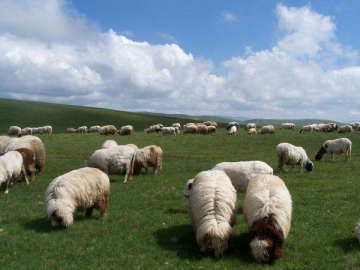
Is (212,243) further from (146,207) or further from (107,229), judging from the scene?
(146,207)

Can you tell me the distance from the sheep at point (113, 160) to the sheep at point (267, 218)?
10.3 meters

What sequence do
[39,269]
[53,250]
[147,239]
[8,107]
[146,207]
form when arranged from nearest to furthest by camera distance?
[39,269] → [53,250] → [147,239] → [146,207] → [8,107]


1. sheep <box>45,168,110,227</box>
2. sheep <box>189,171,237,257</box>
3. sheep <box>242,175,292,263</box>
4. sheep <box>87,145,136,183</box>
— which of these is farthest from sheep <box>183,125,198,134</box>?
sheep <box>242,175,292,263</box>

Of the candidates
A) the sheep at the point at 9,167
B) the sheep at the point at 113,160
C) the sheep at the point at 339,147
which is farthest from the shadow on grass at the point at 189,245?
the sheep at the point at 339,147

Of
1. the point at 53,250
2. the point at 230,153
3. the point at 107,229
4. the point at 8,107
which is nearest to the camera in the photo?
the point at 53,250

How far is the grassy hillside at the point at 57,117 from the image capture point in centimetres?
8312

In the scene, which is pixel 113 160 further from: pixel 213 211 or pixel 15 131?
pixel 15 131

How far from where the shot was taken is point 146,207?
14.1 metres

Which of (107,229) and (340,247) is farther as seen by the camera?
(107,229)

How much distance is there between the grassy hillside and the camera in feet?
273

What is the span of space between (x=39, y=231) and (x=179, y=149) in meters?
24.5

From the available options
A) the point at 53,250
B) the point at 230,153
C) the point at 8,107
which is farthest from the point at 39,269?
the point at 8,107

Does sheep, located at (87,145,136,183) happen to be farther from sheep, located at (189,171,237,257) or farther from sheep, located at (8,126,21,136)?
sheep, located at (8,126,21,136)

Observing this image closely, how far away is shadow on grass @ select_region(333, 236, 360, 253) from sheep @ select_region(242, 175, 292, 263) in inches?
66.7
